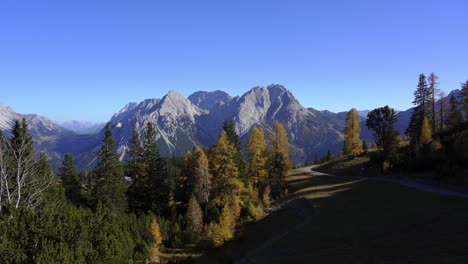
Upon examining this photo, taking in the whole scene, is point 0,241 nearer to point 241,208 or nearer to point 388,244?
point 388,244

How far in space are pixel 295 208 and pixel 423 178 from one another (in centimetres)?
1599

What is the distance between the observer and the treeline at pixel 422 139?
4097 centimetres

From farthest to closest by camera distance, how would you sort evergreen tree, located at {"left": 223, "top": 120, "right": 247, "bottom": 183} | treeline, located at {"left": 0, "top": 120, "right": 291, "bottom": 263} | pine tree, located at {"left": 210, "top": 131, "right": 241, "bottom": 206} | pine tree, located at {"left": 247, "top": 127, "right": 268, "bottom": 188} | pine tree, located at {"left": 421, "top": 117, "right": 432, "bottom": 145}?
pine tree, located at {"left": 421, "top": 117, "right": 432, "bottom": 145}
pine tree, located at {"left": 247, "top": 127, "right": 268, "bottom": 188}
evergreen tree, located at {"left": 223, "top": 120, "right": 247, "bottom": 183}
pine tree, located at {"left": 210, "top": 131, "right": 241, "bottom": 206}
treeline, located at {"left": 0, "top": 120, "right": 291, "bottom": 263}

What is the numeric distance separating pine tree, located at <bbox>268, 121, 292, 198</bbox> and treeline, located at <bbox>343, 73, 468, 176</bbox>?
17.1 m

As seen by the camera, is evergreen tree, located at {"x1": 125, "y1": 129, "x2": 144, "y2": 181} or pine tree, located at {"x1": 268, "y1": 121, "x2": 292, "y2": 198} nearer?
evergreen tree, located at {"x1": 125, "y1": 129, "x2": 144, "y2": 181}

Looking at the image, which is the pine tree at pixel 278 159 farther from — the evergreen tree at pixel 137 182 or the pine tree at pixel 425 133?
the pine tree at pixel 425 133

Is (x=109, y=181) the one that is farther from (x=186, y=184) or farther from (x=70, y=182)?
(x=70, y=182)

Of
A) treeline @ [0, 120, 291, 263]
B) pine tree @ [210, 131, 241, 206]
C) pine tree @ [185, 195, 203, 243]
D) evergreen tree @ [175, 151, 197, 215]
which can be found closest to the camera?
treeline @ [0, 120, 291, 263]

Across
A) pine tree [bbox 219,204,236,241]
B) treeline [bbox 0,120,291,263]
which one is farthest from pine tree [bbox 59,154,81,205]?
pine tree [bbox 219,204,236,241]

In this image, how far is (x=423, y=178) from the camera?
39562 mm

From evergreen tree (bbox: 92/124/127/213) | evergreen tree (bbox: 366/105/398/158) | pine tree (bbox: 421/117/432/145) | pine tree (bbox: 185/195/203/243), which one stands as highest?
evergreen tree (bbox: 366/105/398/158)

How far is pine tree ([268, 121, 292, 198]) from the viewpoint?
196ft

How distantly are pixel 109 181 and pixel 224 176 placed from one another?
18191 millimetres

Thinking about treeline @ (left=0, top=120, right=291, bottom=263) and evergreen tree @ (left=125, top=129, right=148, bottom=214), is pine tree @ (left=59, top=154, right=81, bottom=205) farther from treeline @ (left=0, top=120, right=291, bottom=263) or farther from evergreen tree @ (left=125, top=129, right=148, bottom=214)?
evergreen tree @ (left=125, top=129, right=148, bottom=214)
